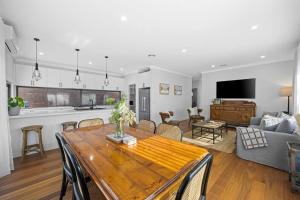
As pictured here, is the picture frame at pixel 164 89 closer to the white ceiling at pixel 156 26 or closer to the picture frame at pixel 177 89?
the picture frame at pixel 177 89

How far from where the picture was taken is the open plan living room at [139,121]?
1069mm

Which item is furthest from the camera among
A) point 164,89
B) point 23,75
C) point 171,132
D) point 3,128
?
point 164,89

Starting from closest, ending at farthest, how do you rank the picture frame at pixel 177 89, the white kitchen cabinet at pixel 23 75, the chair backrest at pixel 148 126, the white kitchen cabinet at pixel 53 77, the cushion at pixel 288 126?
the chair backrest at pixel 148 126 < the cushion at pixel 288 126 < the white kitchen cabinet at pixel 23 75 < the white kitchen cabinet at pixel 53 77 < the picture frame at pixel 177 89

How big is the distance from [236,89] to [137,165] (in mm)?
5837

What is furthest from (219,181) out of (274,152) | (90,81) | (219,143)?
(90,81)

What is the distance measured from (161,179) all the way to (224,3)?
2275 millimetres

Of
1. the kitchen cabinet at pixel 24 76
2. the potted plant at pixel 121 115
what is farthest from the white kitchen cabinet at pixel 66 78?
the potted plant at pixel 121 115

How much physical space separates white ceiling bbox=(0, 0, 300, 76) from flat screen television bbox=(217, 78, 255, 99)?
1.61 metres

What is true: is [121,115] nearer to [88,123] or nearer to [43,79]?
[88,123]

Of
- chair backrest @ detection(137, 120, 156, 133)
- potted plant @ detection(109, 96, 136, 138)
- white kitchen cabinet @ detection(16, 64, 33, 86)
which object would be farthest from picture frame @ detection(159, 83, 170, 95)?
white kitchen cabinet @ detection(16, 64, 33, 86)

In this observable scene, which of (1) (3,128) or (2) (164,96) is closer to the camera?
(1) (3,128)

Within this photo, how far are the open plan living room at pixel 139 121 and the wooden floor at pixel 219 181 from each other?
0.05 feet

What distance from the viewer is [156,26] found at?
7.86 feet

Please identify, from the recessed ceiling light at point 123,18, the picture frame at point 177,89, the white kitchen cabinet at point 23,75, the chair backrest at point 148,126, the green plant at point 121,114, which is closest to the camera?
the green plant at point 121,114
